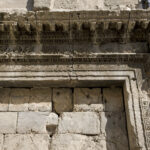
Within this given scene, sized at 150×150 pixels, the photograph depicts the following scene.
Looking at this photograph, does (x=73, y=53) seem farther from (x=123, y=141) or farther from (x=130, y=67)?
(x=123, y=141)

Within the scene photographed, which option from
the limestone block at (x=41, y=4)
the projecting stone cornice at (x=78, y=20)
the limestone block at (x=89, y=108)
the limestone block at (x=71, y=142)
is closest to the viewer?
the limestone block at (x=71, y=142)

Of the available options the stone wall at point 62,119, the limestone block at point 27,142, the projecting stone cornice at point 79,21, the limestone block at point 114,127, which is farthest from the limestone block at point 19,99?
the limestone block at point 114,127

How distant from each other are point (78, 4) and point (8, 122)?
9.67 ft

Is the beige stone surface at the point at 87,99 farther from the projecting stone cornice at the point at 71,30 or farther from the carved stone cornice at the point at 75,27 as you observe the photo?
the carved stone cornice at the point at 75,27

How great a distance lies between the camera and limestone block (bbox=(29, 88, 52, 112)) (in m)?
4.54

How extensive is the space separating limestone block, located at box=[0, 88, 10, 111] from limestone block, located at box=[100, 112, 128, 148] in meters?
1.77

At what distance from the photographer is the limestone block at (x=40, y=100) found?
4543mm

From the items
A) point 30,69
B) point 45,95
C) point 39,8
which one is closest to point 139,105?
point 45,95

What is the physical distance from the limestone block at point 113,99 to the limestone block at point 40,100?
1049 millimetres

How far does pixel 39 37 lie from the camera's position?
480cm

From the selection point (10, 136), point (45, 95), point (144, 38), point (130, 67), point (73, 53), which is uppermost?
point (144, 38)

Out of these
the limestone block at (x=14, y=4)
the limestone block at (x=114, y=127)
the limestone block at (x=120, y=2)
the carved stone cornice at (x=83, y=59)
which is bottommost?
the limestone block at (x=114, y=127)

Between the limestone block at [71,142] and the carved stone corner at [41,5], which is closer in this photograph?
the limestone block at [71,142]

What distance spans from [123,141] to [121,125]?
280mm
